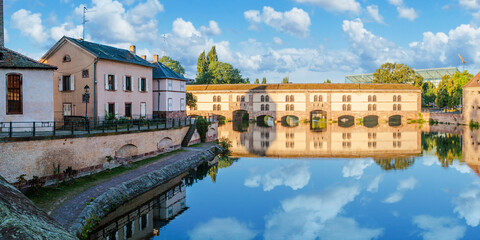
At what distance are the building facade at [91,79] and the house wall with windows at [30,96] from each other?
5905mm

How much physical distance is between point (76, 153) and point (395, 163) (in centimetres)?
2088

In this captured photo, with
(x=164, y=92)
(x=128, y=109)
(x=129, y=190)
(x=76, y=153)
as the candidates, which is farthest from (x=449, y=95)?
(x=76, y=153)

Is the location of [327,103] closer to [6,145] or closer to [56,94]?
[56,94]

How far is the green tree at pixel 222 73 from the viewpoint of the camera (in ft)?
245

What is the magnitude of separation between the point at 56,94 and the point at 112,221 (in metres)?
15.7

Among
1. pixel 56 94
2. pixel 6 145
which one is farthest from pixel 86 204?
pixel 56 94


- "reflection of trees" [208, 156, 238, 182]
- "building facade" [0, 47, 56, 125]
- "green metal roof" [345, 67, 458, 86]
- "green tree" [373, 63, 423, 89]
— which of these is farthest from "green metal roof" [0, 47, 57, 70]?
"green metal roof" [345, 67, 458, 86]

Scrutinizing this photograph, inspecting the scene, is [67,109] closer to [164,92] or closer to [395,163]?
[164,92]

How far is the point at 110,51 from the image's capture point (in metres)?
27.3

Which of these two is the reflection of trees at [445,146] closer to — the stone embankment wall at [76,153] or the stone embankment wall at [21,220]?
the stone embankment wall at [76,153]

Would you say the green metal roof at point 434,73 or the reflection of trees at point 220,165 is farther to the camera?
the green metal roof at point 434,73

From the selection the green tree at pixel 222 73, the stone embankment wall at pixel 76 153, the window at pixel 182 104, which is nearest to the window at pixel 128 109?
the stone embankment wall at pixel 76 153

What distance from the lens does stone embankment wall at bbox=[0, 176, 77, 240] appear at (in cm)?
700

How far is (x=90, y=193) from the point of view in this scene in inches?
583
